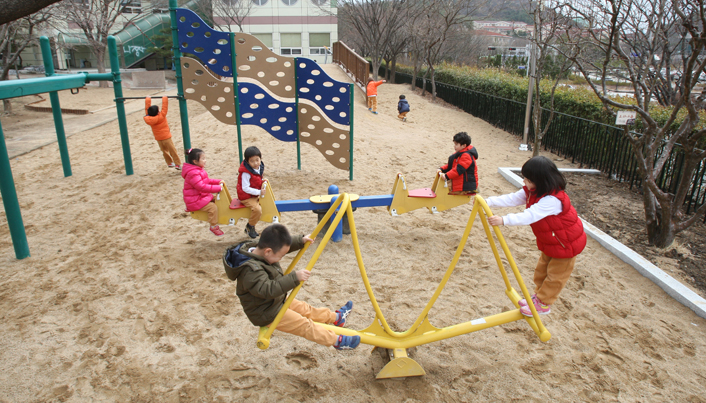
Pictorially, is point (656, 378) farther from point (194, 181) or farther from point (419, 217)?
point (194, 181)

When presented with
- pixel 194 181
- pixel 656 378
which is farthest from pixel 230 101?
pixel 656 378

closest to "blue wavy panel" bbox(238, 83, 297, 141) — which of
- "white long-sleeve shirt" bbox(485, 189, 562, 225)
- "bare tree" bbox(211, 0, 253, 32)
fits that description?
"white long-sleeve shirt" bbox(485, 189, 562, 225)

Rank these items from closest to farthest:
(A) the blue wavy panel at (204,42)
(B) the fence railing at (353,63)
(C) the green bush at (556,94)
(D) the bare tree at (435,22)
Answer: (A) the blue wavy panel at (204,42), (C) the green bush at (556,94), (B) the fence railing at (353,63), (D) the bare tree at (435,22)

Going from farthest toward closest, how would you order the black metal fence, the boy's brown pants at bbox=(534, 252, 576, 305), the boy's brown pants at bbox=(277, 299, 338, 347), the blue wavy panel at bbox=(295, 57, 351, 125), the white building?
1. the white building
2. the blue wavy panel at bbox=(295, 57, 351, 125)
3. the black metal fence
4. the boy's brown pants at bbox=(534, 252, 576, 305)
5. the boy's brown pants at bbox=(277, 299, 338, 347)

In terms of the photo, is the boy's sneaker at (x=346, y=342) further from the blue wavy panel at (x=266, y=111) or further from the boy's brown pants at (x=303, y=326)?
the blue wavy panel at (x=266, y=111)

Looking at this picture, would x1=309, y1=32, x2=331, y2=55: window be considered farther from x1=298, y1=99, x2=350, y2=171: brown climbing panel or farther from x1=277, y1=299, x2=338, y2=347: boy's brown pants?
x1=277, y1=299, x2=338, y2=347: boy's brown pants

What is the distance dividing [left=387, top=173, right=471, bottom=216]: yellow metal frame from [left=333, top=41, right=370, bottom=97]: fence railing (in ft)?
37.1

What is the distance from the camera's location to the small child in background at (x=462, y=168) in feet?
15.5

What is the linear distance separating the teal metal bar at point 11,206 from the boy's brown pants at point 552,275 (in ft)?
15.5

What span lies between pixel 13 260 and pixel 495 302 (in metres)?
4.62

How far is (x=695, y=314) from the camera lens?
349 cm

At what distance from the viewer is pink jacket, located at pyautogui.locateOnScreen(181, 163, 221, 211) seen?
4414 millimetres

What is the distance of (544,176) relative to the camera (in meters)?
2.63

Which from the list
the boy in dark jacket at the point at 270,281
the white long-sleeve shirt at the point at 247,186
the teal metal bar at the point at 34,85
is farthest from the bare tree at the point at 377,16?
the boy in dark jacket at the point at 270,281
